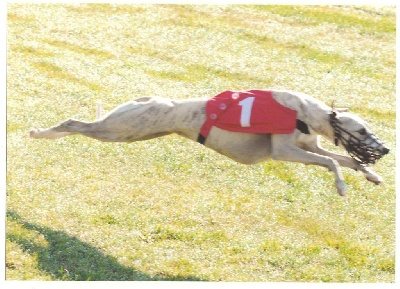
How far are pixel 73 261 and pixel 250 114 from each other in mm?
2330

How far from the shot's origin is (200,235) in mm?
9883

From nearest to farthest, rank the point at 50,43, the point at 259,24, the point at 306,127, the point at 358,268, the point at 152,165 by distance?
the point at 306,127
the point at 358,268
the point at 152,165
the point at 50,43
the point at 259,24

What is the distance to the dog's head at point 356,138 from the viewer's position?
8.80 m

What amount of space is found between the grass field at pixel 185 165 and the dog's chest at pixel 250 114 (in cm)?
153

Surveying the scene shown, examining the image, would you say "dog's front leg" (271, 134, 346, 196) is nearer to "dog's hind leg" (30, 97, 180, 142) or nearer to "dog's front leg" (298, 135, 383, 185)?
"dog's front leg" (298, 135, 383, 185)

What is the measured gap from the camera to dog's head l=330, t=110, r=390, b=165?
346 inches

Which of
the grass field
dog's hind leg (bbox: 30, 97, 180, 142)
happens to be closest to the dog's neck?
dog's hind leg (bbox: 30, 97, 180, 142)

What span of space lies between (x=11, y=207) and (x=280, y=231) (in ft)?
10.1

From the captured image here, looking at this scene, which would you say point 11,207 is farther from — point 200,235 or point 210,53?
point 210,53

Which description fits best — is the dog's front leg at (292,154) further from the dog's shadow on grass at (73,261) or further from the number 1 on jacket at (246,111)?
the dog's shadow on grass at (73,261)

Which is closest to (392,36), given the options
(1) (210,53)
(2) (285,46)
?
(2) (285,46)

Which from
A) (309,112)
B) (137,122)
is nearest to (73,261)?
(137,122)

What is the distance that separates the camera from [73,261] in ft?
29.6

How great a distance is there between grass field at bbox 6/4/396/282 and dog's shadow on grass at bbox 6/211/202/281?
2 centimetres
